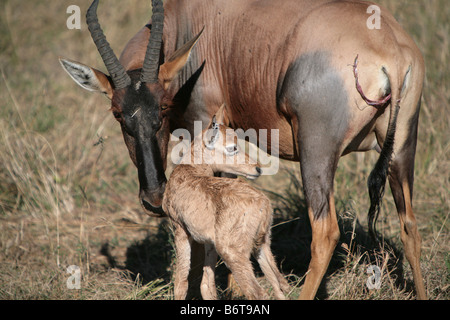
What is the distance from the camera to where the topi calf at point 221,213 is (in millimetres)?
3848

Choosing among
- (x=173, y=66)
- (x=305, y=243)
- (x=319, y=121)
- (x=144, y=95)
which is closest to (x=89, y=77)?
(x=144, y=95)

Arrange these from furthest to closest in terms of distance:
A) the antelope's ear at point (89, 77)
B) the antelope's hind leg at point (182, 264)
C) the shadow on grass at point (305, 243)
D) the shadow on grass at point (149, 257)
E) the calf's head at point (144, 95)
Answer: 1. the shadow on grass at point (149, 257)
2. the shadow on grass at point (305, 243)
3. the antelope's ear at point (89, 77)
4. the calf's head at point (144, 95)
5. the antelope's hind leg at point (182, 264)

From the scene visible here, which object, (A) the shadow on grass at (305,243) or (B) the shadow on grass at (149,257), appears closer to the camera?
(A) the shadow on grass at (305,243)

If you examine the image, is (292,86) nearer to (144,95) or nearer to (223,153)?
(223,153)

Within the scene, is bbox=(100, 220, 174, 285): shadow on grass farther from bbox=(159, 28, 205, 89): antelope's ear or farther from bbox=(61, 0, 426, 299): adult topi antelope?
bbox=(159, 28, 205, 89): antelope's ear

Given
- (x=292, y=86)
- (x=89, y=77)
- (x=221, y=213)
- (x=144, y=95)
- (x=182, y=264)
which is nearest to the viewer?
(x=221, y=213)

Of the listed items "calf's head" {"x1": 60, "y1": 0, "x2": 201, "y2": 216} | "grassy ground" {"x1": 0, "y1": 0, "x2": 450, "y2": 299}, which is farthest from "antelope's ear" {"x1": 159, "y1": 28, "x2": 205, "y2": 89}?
"grassy ground" {"x1": 0, "y1": 0, "x2": 450, "y2": 299}

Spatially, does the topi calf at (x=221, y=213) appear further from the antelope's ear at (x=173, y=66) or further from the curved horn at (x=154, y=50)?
the curved horn at (x=154, y=50)

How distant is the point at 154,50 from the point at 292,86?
1286 millimetres

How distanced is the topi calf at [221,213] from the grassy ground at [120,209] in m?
0.54

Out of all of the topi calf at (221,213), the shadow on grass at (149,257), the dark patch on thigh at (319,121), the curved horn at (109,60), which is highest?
the curved horn at (109,60)

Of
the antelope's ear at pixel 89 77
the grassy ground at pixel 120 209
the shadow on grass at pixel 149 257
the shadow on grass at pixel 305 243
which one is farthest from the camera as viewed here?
the shadow on grass at pixel 149 257

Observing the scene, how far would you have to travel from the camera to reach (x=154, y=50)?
4.57 metres

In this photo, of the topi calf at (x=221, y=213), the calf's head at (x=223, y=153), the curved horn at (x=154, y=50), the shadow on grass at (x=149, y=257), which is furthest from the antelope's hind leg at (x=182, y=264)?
the curved horn at (x=154, y=50)
